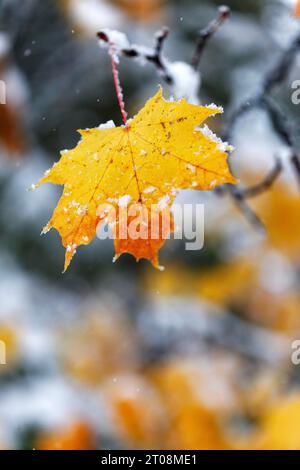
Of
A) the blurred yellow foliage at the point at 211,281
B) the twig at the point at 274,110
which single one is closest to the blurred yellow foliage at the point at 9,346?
the blurred yellow foliage at the point at 211,281

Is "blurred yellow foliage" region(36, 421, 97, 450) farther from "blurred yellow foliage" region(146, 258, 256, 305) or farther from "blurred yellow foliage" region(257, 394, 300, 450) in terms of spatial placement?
"blurred yellow foliage" region(146, 258, 256, 305)

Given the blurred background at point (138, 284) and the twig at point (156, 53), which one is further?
the blurred background at point (138, 284)

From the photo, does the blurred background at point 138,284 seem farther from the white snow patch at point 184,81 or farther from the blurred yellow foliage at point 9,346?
the white snow patch at point 184,81

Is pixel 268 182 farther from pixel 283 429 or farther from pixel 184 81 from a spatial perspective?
pixel 283 429

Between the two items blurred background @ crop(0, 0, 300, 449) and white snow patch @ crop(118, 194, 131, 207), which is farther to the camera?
blurred background @ crop(0, 0, 300, 449)

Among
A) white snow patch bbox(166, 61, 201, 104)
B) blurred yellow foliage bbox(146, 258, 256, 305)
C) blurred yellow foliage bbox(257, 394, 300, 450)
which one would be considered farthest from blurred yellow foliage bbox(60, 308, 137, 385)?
white snow patch bbox(166, 61, 201, 104)

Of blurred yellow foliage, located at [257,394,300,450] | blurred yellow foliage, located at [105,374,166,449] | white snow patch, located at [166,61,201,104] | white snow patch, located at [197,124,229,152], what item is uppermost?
white snow patch, located at [166,61,201,104]
